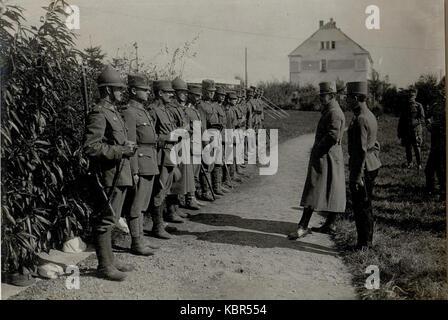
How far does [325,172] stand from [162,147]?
2285 mm

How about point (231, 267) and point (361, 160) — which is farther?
point (361, 160)

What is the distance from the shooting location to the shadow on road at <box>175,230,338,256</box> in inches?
228

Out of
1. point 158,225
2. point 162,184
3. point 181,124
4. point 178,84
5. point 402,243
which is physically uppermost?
point 178,84

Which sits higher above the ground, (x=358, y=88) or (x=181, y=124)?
(x=358, y=88)

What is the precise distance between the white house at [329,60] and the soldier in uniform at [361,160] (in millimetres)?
24399

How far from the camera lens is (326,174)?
6.10 m

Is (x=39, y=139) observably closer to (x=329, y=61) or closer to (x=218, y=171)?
(x=218, y=171)

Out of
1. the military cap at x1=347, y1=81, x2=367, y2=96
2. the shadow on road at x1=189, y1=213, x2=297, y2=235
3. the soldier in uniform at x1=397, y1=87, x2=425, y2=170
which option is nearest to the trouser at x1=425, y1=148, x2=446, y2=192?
the soldier in uniform at x1=397, y1=87, x2=425, y2=170

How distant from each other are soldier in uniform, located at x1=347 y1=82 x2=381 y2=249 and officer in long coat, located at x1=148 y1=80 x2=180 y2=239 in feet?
8.20

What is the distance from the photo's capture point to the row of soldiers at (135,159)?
15.2 feet

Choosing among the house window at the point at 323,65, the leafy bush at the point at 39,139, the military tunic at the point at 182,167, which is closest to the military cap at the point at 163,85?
the military tunic at the point at 182,167

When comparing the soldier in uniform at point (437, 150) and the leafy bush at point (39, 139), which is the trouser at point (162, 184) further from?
the soldier in uniform at point (437, 150)

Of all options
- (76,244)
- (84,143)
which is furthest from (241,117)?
(84,143)

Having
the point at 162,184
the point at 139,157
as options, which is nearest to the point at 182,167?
the point at 162,184
